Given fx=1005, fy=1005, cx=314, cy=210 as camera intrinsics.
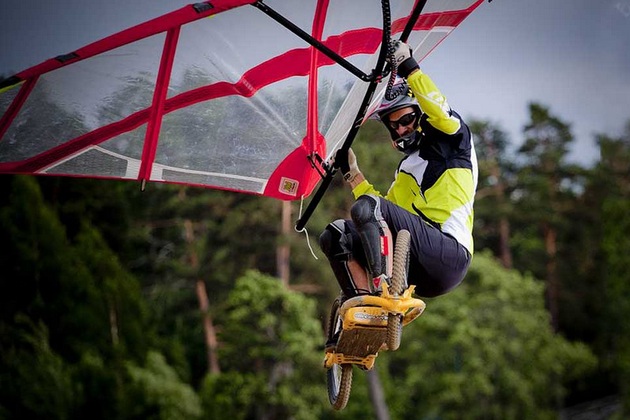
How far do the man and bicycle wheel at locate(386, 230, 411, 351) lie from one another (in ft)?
0.18

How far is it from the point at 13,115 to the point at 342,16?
2271 millimetres

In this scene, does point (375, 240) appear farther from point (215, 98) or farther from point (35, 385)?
point (35, 385)

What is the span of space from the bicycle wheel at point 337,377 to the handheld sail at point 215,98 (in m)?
1.00

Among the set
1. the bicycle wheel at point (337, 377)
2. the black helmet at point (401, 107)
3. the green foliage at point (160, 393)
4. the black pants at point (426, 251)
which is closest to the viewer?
the black pants at point (426, 251)

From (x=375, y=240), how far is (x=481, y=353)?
2634 centimetres

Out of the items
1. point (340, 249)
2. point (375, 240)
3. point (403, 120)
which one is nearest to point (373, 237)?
point (375, 240)

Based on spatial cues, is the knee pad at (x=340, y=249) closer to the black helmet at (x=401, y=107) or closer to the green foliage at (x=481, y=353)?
the black helmet at (x=401, y=107)

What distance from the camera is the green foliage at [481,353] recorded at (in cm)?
3103

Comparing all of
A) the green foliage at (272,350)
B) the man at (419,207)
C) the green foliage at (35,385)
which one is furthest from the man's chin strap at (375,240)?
the green foliage at (272,350)

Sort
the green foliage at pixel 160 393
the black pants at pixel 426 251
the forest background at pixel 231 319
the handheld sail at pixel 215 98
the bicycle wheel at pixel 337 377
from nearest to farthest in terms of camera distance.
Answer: the handheld sail at pixel 215 98, the black pants at pixel 426 251, the bicycle wheel at pixel 337 377, the green foliage at pixel 160 393, the forest background at pixel 231 319

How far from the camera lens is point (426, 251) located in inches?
251

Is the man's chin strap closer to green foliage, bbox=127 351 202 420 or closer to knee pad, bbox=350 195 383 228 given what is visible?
knee pad, bbox=350 195 383 228

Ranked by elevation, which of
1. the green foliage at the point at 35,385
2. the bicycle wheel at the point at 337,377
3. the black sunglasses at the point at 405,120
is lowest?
the bicycle wheel at the point at 337,377

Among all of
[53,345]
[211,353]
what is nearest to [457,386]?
[211,353]
